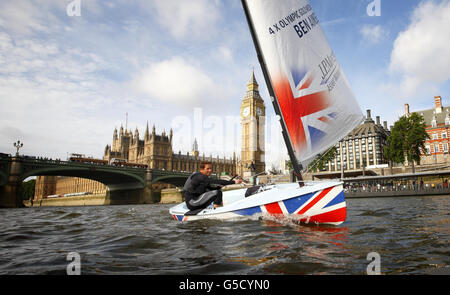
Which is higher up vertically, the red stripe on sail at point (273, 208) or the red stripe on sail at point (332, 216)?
the red stripe on sail at point (273, 208)

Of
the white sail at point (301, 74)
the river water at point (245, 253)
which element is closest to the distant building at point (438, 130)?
the white sail at point (301, 74)

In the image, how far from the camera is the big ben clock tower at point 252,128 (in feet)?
355

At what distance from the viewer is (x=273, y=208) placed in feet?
20.1

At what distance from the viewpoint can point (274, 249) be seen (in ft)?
12.4

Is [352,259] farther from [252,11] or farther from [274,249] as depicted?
[252,11]

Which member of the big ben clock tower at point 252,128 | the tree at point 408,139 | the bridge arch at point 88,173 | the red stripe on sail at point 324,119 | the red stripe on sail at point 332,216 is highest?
the big ben clock tower at point 252,128

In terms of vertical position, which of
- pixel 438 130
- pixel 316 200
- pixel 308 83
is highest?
pixel 438 130

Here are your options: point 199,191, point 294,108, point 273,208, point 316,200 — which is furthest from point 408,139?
point 199,191

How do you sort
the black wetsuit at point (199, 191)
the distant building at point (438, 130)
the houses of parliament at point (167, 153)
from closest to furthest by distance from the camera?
the black wetsuit at point (199, 191)
the distant building at point (438, 130)
the houses of parliament at point (167, 153)

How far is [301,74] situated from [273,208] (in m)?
3.23

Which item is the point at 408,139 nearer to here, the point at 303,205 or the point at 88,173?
the point at 303,205

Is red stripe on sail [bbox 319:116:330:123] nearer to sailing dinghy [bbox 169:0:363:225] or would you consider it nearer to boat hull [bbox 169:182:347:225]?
sailing dinghy [bbox 169:0:363:225]

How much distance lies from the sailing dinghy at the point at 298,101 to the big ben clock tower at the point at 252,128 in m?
99.9

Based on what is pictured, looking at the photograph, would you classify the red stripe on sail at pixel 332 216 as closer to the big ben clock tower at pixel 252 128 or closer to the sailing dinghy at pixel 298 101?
the sailing dinghy at pixel 298 101
